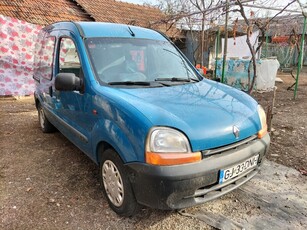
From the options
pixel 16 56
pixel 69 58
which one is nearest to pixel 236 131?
pixel 69 58

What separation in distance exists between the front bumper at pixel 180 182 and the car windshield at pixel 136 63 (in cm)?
108

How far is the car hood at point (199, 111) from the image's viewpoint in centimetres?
207

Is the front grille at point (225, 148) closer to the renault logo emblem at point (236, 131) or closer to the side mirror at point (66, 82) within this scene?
the renault logo emblem at point (236, 131)

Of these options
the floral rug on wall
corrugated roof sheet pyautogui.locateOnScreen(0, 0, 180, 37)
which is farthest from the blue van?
corrugated roof sheet pyautogui.locateOnScreen(0, 0, 180, 37)

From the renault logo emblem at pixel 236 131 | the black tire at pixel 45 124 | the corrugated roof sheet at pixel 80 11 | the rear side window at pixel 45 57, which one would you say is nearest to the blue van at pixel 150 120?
the renault logo emblem at pixel 236 131

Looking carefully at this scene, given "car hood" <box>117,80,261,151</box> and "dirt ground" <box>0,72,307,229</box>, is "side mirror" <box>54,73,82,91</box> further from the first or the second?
"dirt ground" <box>0,72,307,229</box>

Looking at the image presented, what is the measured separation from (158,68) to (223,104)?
104cm

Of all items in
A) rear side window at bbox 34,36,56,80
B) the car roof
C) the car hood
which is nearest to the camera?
the car hood

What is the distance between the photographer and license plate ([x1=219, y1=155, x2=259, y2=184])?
219cm

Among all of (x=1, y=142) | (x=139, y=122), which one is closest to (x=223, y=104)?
(x=139, y=122)

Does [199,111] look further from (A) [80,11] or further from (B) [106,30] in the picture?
(A) [80,11]

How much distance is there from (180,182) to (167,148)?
275 mm

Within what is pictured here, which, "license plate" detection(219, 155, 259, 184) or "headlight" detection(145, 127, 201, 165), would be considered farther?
"license plate" detection(219, 155, 259, 184)

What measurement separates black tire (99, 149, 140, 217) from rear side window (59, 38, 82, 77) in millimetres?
1049
